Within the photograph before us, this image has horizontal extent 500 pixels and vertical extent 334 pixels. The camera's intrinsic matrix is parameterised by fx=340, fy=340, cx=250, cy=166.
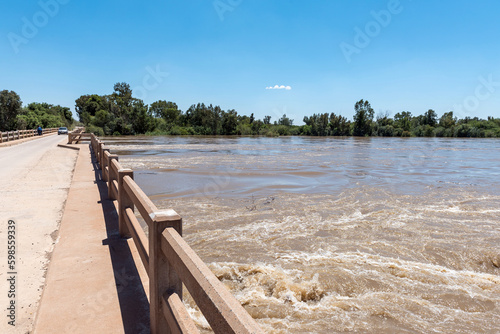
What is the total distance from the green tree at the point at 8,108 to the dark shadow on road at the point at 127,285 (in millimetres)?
58701

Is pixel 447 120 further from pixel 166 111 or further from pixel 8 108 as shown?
pixel 8 108

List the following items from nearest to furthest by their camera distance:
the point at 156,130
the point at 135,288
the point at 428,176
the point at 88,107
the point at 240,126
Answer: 1. the point at 135,288
2. the point at 428,176
3. the point at 156,130
4. the point at 240,126
5. the point at 88,107

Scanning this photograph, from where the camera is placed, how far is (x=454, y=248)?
6.76 m

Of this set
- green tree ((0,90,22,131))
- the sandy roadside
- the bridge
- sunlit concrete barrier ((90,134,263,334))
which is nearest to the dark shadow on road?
the bridge

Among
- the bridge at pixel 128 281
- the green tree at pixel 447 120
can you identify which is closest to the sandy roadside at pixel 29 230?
the bridge at pixel 128 281

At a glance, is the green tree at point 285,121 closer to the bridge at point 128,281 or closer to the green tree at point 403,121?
the green tree at point 403,121

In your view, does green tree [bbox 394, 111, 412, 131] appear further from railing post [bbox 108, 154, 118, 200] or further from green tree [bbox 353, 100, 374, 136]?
railing post [bbox 108, 154, 118, 200]

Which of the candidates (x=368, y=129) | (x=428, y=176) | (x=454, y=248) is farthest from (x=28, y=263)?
(x=368, y=129)

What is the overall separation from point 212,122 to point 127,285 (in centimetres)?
9373

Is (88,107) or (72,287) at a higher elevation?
(88,107)

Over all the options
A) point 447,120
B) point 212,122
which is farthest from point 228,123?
point 447,120

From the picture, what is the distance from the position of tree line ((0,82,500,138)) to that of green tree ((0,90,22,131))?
41.6ft

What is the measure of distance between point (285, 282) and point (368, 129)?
115m

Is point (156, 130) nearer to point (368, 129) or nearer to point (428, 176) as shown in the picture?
point (368, 129)
